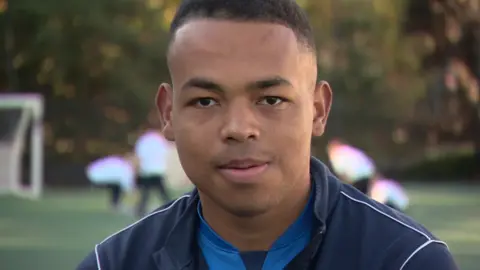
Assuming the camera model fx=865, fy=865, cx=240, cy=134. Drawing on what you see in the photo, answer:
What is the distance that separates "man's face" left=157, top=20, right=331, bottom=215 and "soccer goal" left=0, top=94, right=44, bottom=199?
1577 centimetres

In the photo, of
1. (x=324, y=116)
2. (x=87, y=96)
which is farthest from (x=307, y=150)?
(x=87, y=96)

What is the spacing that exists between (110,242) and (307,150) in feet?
1.47

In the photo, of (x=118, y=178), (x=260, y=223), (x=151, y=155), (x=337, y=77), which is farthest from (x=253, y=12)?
(x=337, y=77)

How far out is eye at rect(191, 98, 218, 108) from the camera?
1.54 metres

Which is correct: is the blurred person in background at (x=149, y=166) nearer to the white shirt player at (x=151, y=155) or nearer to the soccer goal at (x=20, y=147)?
the white shirt player at (x=151, y=155)

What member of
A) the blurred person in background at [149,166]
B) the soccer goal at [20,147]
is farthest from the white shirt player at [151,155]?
the soccer goal at [20,147]

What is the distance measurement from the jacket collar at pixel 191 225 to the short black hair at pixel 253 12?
0.26 meters

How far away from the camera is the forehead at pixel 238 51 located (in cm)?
152

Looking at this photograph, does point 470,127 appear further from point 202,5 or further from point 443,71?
point 202,5

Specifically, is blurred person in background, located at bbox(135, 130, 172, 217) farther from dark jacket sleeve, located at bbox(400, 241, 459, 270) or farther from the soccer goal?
dark jacket sleeve, located at bbox(400, 241, 459, 270)

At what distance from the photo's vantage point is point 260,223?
163cm

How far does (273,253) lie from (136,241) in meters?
0.29

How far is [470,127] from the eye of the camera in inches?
949

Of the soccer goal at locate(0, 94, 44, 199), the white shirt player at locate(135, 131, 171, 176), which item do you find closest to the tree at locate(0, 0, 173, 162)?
the soccer goal at locate(0, 94, 44, 199)
